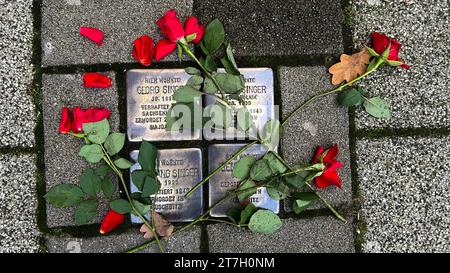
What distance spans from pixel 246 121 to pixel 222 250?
0.41 m

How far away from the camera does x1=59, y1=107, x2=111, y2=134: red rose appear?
1434mm

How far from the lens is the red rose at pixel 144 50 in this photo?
4.84 feet

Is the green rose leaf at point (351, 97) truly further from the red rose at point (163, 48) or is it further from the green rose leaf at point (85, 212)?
the green rose leaf at point (85, 212)

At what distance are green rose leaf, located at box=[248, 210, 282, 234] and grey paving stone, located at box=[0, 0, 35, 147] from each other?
0.71m

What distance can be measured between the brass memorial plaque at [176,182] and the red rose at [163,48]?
→ 0.29 meters

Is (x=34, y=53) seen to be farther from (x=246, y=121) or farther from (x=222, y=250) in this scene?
(x=222, y=250)

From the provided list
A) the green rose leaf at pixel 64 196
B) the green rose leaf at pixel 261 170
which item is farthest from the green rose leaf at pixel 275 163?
the green rose leaf at pixel 64 196

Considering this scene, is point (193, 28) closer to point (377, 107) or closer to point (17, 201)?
point (377, 107)

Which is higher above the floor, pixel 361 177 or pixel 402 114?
pixel 402 114

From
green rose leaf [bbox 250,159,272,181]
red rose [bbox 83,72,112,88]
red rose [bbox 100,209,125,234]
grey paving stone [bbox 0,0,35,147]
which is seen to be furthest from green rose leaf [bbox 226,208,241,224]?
grey paving stone [bbox 0,0,35,147]

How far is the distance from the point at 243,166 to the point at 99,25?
619mm

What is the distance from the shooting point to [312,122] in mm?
1535

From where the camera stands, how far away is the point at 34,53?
4.94 feet
